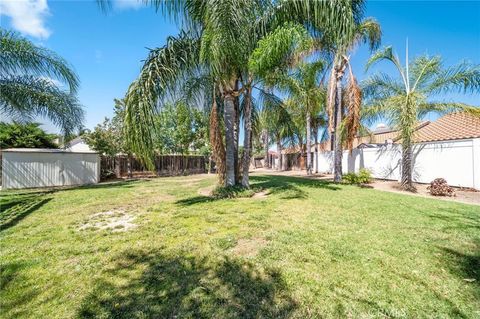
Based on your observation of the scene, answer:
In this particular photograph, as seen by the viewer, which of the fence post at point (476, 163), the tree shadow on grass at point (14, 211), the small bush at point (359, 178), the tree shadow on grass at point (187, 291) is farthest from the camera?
the small bush at point (359, 178)

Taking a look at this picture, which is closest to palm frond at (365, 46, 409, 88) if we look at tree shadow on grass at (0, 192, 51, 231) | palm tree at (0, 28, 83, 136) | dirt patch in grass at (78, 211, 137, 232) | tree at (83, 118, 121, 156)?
dirt patch in grass at (78, 211, 137, 232)

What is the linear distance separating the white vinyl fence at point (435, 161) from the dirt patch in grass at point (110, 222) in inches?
514

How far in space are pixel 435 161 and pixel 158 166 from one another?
1862 centimetres

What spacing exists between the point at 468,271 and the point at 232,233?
3.48 meters

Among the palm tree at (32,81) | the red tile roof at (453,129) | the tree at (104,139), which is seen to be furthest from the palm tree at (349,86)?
Result: the tree at (104,139)

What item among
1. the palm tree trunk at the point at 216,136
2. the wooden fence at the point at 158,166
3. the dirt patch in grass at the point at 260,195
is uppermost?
the palm tree trunk at the point at 216,136

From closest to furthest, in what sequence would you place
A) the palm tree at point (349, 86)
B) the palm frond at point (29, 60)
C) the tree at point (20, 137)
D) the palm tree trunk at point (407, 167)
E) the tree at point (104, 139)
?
the palm frond at point (29, 60)
the palm tree trunk at point (407, 167)
the palm tree at point (349, 86)
the tree at point (20, 137)
the tree at point (104, 139)

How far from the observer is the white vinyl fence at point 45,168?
39.5ft

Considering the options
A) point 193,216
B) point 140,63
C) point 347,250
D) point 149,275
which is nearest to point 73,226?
point 193,216

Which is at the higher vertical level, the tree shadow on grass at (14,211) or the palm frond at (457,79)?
the palm frond at (457,79)

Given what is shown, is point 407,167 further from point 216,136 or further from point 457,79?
point 216,136

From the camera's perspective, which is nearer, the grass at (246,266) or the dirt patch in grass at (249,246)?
the grass at (246,266)

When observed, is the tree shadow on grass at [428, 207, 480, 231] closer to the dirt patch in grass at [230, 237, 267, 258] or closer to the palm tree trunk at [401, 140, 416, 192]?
the dirt patch in grass at [230, 237, 267, 258]

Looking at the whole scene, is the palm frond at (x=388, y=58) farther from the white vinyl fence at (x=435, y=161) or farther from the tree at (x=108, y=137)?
the tree at (x=108, y=137)
